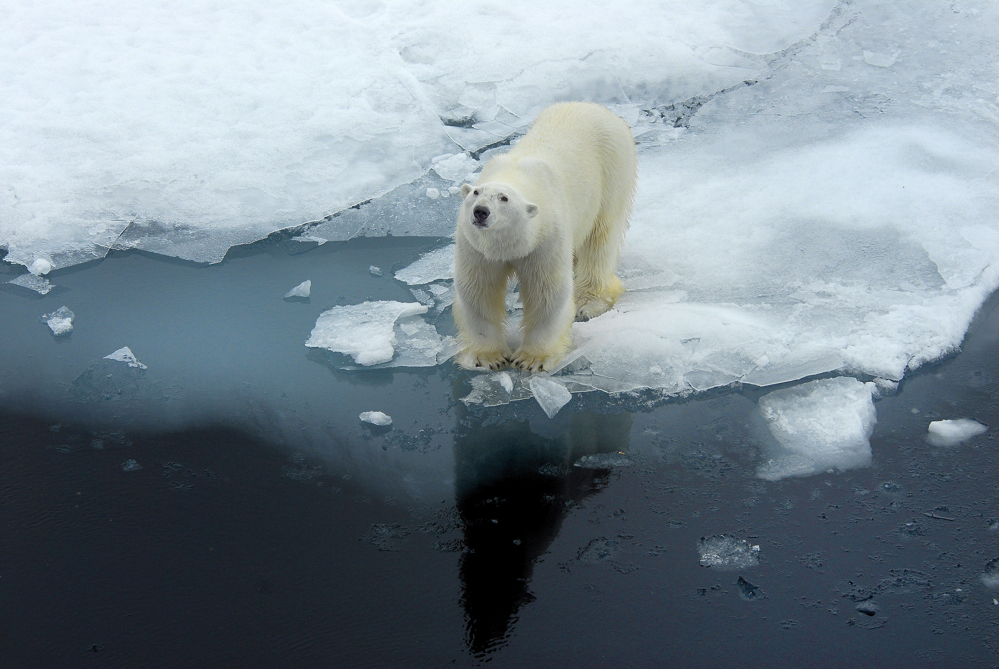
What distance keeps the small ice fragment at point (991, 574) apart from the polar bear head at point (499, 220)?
191 cm

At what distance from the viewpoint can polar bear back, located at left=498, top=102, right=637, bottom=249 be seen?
3.53 metres

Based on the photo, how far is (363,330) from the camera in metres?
3.81

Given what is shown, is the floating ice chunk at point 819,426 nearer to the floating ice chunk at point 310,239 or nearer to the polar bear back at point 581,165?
the polar bear back at point 581,165

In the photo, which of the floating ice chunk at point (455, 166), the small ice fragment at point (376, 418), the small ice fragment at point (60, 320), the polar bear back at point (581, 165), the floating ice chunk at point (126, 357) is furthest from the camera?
the floating ice chunk at point (455, 166)

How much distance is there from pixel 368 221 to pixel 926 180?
350cm

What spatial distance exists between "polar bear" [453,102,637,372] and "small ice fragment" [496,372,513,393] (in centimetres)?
6

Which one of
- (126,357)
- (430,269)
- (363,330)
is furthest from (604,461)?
(126,357)

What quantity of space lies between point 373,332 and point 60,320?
1506mm

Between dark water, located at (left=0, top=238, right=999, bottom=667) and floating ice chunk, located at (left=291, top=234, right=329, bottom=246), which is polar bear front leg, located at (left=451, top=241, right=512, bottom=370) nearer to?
dark water, located at (left=0, top=238, right=999, bottom=667)

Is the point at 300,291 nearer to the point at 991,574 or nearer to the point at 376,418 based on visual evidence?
the point at 376,418

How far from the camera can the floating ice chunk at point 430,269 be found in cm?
426

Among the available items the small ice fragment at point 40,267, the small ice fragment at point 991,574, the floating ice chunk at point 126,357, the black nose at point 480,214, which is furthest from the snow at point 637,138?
the small ice fragment at point 991,574

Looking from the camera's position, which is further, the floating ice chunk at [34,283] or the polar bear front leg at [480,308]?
the floating ice chunk at [34,283]

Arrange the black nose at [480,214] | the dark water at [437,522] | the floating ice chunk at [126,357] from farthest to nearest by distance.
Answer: the floating ice chunk at [126,357] < the black nose at [480,214] < the dark water at [437,522]
